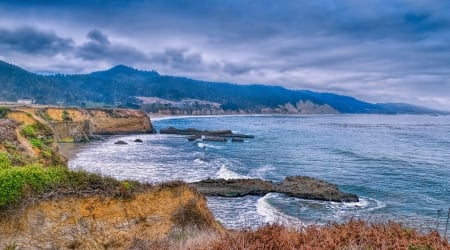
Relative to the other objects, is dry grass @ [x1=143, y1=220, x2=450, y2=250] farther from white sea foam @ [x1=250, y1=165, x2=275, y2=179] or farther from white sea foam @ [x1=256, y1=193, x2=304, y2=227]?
white sea foam @ [x1=250, y1=165, x2=275, y2=179]

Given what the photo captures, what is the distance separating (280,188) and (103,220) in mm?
Result: 19032

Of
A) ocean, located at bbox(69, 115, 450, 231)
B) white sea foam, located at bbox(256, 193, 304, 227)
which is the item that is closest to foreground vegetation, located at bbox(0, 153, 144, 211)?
ocean, located at bbox(69, 115, 450, 231)

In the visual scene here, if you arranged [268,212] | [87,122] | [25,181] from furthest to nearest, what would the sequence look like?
[87,122]
[268,212]
[25,181]

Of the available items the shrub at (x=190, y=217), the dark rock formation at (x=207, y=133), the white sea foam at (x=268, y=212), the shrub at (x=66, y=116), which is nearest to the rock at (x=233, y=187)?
the white sea foam at (x=268, y=212)

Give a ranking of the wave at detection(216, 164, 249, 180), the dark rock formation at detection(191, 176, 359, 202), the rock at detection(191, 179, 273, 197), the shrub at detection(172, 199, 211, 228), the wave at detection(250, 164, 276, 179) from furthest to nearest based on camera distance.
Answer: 1. the wave at detection(250, 164, 276, 179)
2. the wave at detection(216, 164, 249, 180)
3. the rock at detection(191, 179, 273, 197)
4. the dark rock formation at detection(191, 176, 359, 202)
5. the shrub at detection(172, 199, 211, 228)

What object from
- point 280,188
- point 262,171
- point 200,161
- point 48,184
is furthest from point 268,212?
point 200,161

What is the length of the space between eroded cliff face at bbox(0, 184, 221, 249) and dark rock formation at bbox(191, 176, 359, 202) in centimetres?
1317

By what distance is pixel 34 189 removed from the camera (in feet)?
36.7

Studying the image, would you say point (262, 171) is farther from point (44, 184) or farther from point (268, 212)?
point (44, 184)

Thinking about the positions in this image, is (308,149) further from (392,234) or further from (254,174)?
(392,234)

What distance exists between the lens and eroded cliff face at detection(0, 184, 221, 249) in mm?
10844

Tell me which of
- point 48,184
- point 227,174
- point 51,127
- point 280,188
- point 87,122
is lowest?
point 227,174

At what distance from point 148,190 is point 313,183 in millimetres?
19267

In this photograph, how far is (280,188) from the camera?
96.6 feet
